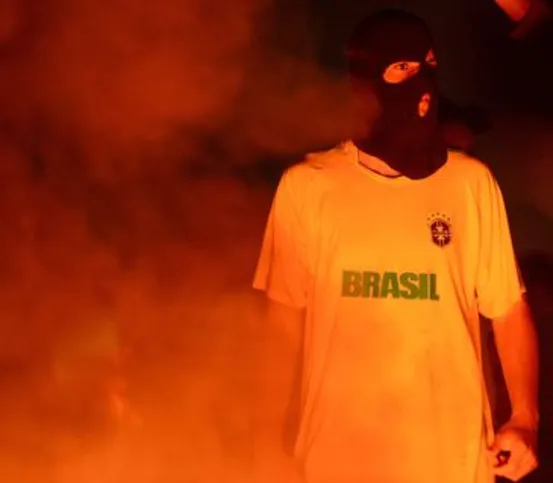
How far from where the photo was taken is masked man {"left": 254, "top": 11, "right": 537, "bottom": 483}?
6.11ft

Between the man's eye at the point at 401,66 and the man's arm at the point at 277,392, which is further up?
the man's eye at the point at 401,66

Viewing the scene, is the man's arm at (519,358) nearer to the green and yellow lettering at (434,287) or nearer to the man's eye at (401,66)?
the green and yellow lettering at (434,287)

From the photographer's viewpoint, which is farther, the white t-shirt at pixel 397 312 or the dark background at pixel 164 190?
the dark background at pixel 164 190

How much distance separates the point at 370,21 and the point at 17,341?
101 centimetres

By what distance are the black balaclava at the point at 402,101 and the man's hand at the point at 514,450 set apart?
0.52 m

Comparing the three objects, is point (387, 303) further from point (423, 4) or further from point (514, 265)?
point (423, 4)

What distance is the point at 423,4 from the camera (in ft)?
6.87

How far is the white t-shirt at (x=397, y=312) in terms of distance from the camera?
1.86 m

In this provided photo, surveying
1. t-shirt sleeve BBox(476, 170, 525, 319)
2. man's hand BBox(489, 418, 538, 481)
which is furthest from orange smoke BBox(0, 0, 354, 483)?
man's hand BBox(489, 418, 538, 481)

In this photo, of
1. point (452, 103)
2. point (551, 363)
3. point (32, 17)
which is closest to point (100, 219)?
point (32, 17)

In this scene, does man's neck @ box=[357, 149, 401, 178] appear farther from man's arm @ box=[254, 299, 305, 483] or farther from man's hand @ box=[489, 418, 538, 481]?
man's hand @ box=[489, 418, 538, 481]

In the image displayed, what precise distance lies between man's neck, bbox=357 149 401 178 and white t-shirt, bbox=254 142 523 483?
13 millimetres

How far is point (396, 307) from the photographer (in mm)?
1896

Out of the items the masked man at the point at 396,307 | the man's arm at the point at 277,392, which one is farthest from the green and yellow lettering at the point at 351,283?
the man's arm at the point at 277,392
